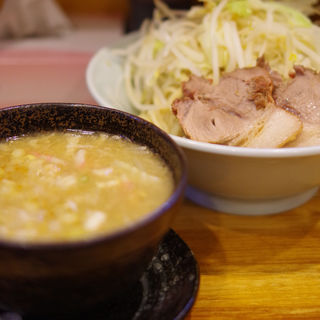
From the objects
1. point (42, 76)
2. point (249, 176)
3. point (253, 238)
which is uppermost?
point (249, 176)

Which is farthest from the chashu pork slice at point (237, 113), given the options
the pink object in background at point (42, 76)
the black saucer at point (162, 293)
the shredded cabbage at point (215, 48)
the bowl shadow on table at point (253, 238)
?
the pink object in background at point (42, 76)

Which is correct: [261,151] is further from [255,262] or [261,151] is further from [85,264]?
[85,264]

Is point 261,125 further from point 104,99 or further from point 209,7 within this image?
point 209,7

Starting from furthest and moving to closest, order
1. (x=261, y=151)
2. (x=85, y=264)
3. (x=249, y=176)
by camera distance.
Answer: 1. (x=249, y=176)
2. (x=261, y=151)
3. (x=85, y=264)

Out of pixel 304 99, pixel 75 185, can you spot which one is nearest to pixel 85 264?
pixel 75 185

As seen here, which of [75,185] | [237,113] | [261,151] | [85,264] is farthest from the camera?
[237,113]

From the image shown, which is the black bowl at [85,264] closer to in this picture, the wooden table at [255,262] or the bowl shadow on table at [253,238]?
the wooden table at [255,262]
